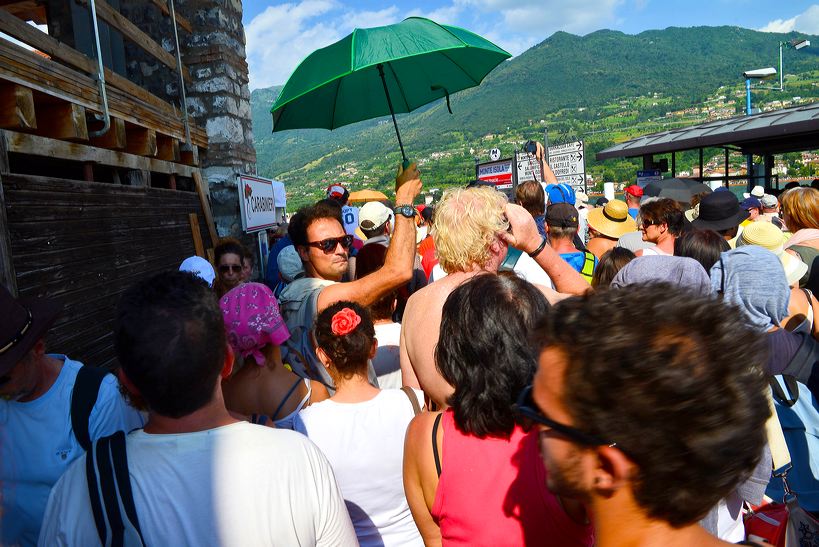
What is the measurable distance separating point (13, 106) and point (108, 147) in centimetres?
125

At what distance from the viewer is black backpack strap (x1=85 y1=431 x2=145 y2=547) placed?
132 cm

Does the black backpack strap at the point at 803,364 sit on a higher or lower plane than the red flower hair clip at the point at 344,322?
lower

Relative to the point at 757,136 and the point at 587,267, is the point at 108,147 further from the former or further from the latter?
the point at 757,136

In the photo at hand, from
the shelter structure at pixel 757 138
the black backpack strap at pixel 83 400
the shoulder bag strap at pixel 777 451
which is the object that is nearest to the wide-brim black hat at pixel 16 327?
the black backpack strap at pixel 83 400

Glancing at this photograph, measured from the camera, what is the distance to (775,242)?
3.93 m

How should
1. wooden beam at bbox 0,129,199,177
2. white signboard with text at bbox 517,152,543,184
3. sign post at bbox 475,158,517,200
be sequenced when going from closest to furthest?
wooden beam at bbox 0,129,199,177 < white signboard with text at bbox 517,152,543,184 < sign post at bbox 475,158,517,200

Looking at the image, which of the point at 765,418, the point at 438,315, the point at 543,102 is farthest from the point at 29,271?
the point at 543,102

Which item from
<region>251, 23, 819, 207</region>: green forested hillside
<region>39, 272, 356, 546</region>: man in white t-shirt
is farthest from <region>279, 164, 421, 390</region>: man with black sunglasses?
<region>251, 23, 819, 207</region>: green forested hillside

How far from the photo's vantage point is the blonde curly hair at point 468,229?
2.61 meters

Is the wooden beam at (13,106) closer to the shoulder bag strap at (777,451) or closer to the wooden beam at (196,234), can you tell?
the wooden beam at (196,234)

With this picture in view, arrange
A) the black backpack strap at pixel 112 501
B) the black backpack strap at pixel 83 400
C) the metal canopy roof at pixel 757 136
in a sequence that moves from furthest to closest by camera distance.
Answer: the metal canopy roof at pixel 757 136 → the black backpack strap at pixel 83 400 → the black backpack strap at pixel 112 501

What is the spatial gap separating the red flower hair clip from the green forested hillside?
40.7 m

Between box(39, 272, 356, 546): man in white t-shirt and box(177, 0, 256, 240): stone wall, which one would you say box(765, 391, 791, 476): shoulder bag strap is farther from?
box(177, 0, 256, 240): stone wall

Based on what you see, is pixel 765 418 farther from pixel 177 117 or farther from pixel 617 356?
pixel 177 117
